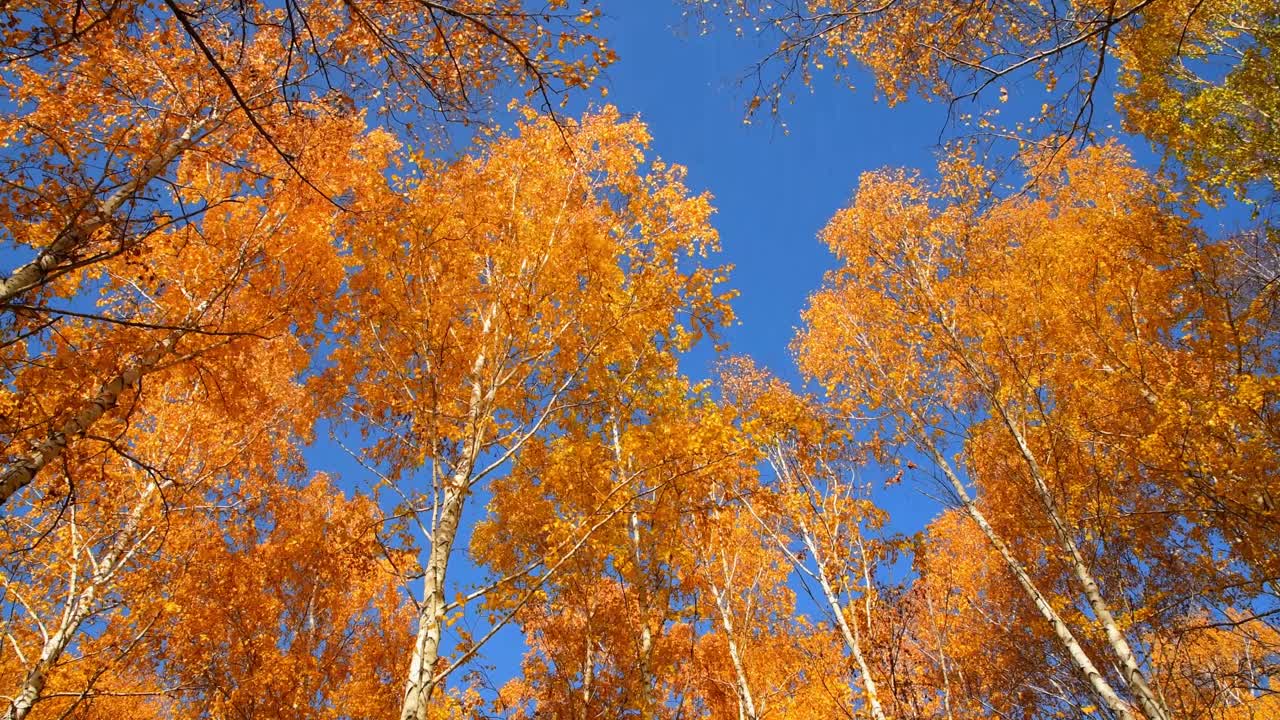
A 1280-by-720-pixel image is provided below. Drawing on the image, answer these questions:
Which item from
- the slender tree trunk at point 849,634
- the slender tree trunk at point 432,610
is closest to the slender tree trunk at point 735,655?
the slender tree trunk at point 849,634

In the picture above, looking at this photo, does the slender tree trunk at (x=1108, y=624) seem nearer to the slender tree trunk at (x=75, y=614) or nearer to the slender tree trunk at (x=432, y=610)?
the slender tree trunk at (x=432, y=610)

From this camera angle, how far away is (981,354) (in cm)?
862

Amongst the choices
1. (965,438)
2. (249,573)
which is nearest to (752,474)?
(965,438)

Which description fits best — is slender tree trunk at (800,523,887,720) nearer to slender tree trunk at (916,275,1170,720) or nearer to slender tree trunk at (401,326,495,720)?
slender tree trunk at (916,275,1170,720)

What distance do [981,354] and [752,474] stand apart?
12.1 ft

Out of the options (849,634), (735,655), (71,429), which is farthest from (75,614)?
(849,634)

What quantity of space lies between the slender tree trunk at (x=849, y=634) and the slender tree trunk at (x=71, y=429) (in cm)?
702

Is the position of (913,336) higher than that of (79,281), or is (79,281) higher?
(913,336)

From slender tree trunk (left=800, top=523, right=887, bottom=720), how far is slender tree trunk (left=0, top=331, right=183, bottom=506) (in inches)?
276

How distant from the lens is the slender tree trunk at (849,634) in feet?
21.5

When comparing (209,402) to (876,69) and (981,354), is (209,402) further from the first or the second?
(981,354)

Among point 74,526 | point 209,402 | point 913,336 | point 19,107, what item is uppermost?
point 913,336

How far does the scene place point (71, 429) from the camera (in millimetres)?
4113

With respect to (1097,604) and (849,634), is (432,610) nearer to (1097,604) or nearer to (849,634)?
(849,634)
